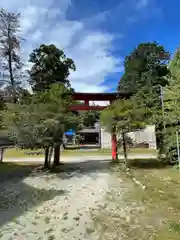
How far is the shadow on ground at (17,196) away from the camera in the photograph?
6.86m

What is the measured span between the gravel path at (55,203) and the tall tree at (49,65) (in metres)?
20.1

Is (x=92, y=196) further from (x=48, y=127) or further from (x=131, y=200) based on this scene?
(x=48, y=127)

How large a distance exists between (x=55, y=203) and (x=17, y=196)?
140 cm

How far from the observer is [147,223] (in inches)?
243

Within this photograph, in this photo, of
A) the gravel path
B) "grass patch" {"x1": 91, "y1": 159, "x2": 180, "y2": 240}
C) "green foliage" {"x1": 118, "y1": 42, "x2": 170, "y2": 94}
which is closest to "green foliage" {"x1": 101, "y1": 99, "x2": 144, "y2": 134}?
the gravel path

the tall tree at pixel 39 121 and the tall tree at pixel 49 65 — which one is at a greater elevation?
the tall tree at pixel 49 65

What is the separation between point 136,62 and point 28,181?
29594 mm

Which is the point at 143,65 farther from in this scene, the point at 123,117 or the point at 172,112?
the point at 172,112

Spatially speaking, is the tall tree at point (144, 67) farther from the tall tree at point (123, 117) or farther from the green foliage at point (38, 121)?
the green foliage at point (38, 121)

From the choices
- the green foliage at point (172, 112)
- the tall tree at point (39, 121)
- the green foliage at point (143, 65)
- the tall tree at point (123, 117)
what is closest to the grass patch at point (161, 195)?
the green foliage at point (172, 112)

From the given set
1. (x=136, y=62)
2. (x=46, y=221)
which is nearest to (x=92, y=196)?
(x=46, y=221)

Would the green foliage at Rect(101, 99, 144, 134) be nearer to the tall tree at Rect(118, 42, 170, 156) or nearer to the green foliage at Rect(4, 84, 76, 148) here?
the green foliage at Rect(4, 84, 76, 148)

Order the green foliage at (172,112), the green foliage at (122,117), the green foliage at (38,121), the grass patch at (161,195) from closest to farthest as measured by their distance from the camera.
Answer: the grass patch at (161,195) → the green foliage at (172,112) → the green foliage at (38,121) → the green foliage at (122,117)

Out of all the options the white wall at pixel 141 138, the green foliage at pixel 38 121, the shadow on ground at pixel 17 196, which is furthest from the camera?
the white wall at pixel 141 138
